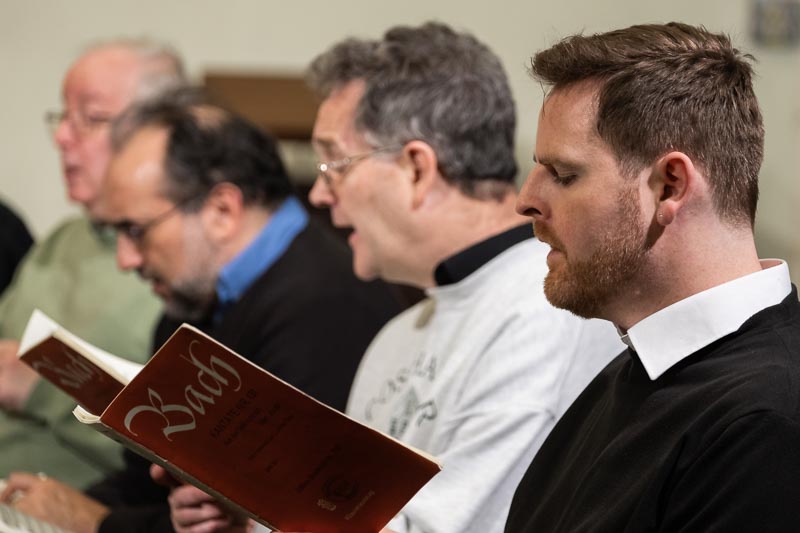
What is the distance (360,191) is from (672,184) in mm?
978

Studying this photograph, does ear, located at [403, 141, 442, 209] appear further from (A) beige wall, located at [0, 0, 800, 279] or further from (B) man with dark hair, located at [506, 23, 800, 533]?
(A) beige wall, located at [0, 0, 800, 279]

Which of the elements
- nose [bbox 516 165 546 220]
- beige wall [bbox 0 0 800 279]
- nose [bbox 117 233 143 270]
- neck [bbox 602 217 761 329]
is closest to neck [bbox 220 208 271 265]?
nose [bbox 117 233 143 270]

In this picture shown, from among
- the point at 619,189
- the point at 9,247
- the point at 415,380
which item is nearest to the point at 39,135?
the point at 9,247

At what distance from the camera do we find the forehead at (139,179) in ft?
9.26

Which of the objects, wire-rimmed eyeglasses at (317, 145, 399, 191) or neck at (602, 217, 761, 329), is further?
wire-rimmed eyeglasses at (317, 145, 399, 191)

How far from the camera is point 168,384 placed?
1470 mm

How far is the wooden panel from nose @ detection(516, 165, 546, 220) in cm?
307

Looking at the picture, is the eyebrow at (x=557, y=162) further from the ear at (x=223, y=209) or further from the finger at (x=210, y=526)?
the ear at (x=223, y=209)

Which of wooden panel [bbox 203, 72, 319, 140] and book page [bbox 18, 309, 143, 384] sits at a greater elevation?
book page [bbox 18, 309, 143, 384]

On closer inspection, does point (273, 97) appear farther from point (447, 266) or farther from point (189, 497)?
point (189, 497)

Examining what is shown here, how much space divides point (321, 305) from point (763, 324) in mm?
1345

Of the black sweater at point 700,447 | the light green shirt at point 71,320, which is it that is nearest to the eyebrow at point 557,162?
the black sweater at point 700,447

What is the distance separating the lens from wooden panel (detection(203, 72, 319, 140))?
452 centimetres

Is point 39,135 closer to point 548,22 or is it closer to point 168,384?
point 548,22
